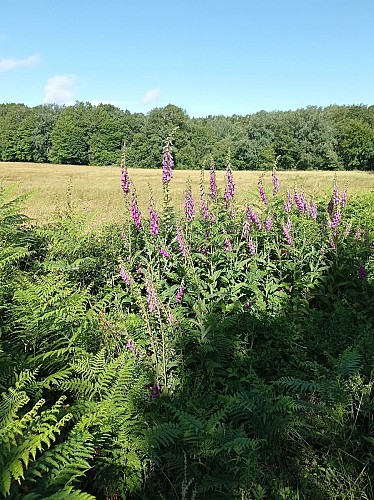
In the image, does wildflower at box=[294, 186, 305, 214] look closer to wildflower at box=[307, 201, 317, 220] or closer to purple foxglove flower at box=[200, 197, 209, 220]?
wildflower at box=[307, 201, 317, 220]

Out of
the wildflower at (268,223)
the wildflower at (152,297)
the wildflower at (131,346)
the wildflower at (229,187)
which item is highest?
the wildflower at (229,187)

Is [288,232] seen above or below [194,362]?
above

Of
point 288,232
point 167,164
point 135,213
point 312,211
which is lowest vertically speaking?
point 288,232

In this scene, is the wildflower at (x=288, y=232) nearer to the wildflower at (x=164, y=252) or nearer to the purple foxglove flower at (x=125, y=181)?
the wildflower at (x=164, y=252)

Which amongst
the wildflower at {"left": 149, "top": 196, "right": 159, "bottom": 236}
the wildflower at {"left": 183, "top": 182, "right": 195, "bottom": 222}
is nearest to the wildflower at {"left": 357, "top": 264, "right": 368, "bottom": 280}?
the wildflower at {"left": 183, "top": 182, "right": 195, "bottom": 222}

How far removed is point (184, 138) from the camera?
206ft

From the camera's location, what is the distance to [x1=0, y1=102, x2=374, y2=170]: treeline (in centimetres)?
6009

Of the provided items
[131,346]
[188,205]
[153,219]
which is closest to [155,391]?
[131,346]

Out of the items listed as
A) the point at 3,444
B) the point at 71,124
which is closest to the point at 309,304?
the point at 3,444

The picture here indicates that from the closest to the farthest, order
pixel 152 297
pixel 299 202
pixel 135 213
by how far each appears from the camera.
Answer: pixel 152 297 → pixel 135 213 → pixel 299 202

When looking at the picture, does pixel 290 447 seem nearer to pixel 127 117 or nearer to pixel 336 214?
pixel 336 214

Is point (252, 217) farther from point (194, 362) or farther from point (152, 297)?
point (152, 297)

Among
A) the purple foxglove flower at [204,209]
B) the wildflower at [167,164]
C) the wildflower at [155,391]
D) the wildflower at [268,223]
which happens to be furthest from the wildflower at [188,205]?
the wildflower at [155,391]

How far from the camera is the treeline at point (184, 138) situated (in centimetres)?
Answer: 6009
